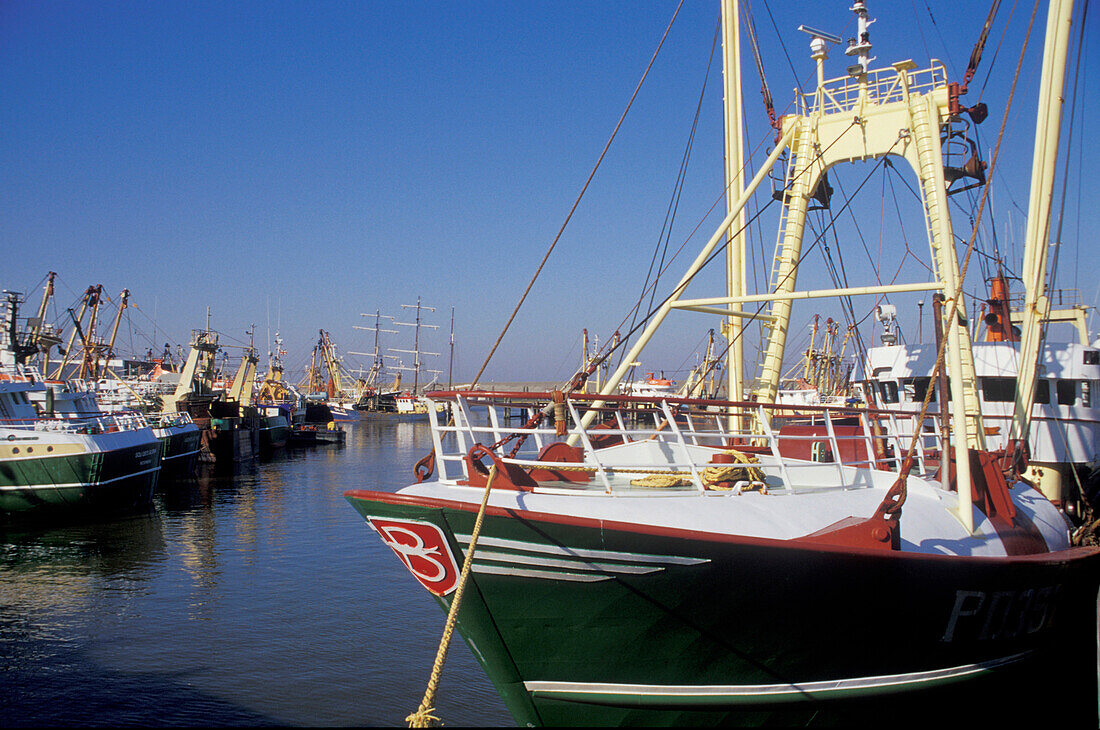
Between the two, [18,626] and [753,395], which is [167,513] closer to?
[18,626]

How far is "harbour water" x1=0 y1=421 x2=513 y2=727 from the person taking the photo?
1036 cm

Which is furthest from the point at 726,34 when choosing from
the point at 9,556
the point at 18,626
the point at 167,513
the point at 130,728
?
the point at 167,513

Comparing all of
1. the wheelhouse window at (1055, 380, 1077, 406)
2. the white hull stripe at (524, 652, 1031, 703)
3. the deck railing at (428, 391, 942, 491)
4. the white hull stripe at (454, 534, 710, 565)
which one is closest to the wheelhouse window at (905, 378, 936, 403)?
the wheelhouse window at (1055, 380, 1077, 406)

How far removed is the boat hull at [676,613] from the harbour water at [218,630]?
3352 mm

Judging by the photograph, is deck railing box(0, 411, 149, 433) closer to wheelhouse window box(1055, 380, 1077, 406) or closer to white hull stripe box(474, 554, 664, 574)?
white hull stripe box(474, 554, 664, 574)

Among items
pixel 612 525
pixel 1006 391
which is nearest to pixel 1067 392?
pixel 1006 391

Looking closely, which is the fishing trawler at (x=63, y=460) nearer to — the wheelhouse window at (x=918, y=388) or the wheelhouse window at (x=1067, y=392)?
the wheelhouse window at (x=918, y=388)

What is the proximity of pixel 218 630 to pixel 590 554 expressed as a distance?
9794mm

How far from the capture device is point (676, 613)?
23.1 feet

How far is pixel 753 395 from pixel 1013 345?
6615 millimetres

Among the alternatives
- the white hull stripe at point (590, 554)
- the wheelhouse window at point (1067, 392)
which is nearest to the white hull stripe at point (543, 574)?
the white hull stripe at point (590, 554)

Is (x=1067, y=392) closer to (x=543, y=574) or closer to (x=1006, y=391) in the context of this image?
(x=1006, y=391)

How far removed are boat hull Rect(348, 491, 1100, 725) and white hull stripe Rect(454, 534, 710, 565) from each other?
0.01 m

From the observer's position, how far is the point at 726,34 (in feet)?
54.0
